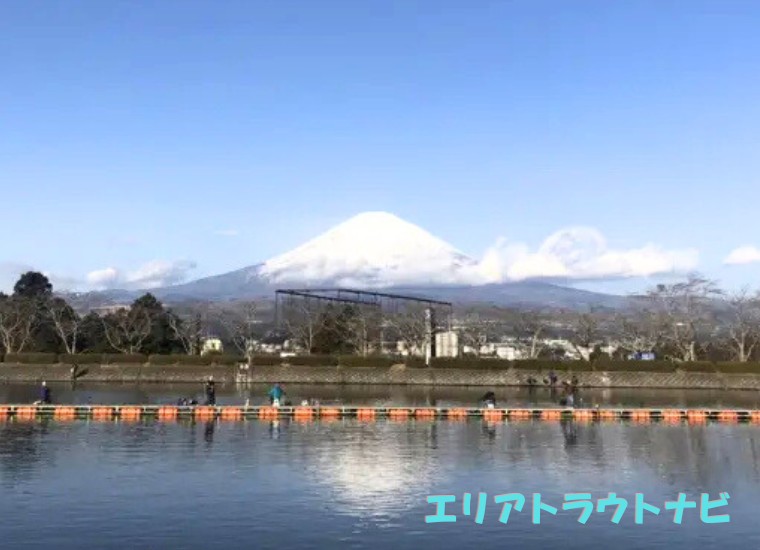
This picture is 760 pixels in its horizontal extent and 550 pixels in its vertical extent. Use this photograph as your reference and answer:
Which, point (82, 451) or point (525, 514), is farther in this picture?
point (82, 451)

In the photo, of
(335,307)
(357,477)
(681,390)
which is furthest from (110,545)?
(335,307)

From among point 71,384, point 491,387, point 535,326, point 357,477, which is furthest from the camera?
point 535,326

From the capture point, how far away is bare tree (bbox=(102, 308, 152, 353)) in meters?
77.0

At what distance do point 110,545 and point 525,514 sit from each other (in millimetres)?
9895

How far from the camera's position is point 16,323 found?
247 feet

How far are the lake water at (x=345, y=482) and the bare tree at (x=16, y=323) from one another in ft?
145

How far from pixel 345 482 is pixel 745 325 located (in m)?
67.6

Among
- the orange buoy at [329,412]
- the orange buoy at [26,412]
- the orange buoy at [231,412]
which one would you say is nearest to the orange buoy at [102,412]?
the orange buoy at [26,412]

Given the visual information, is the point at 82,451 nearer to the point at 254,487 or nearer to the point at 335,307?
the point at 254,487

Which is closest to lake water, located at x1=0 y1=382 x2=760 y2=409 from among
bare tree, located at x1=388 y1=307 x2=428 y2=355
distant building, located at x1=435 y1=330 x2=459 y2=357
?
bare tree, located at x1=388 y1=307 x2=428 y2=355

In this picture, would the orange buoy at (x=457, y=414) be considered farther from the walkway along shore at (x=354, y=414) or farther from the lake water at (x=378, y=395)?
the lake water at (x=378, y=395)

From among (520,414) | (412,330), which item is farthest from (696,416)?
(412,330)

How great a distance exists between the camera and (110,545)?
1631cm

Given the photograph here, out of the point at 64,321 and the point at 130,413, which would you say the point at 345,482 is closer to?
the point at 130,413
